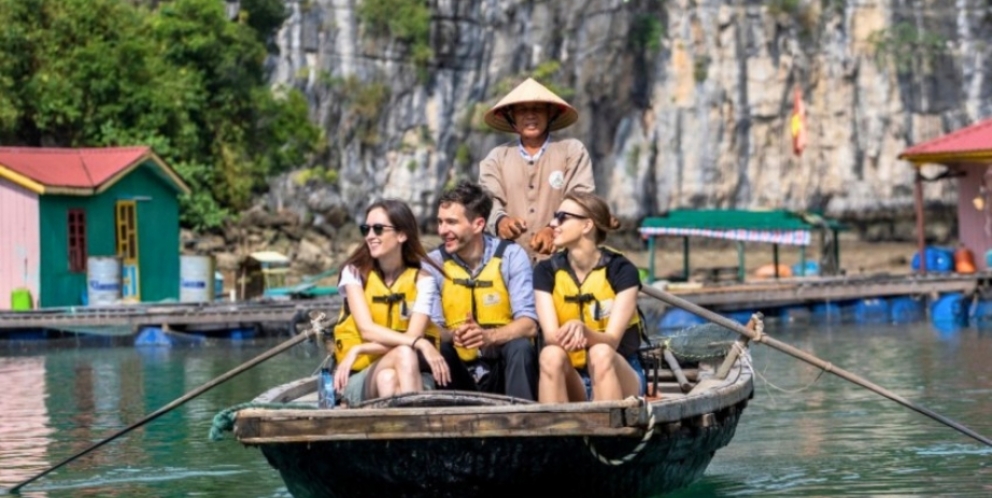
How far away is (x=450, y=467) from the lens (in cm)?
848

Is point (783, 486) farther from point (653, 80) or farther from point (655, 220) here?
point (653, 80)

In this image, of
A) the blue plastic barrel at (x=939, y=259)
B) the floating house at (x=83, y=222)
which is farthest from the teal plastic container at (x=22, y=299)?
the blue plastic barrel at (x=939, y=259)

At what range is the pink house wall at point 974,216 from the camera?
32.7 metres

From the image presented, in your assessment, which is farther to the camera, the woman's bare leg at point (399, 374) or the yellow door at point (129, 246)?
the yellow door at point (129, 246)

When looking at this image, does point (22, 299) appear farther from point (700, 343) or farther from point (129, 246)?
point (700, 343)

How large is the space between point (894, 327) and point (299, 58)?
25.4 meters

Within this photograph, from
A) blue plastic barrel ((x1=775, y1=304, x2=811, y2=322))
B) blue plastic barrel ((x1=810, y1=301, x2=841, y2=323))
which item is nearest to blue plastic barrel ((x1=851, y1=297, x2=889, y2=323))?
blue plastic barrel ((x1=810, y1=301, x2=841, y2=323))

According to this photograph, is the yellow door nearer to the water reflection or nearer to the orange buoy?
the water reflection

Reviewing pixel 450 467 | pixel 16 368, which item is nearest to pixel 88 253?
pixel 16 368

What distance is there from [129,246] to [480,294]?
2164 cm

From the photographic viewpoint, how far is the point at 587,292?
360 inches

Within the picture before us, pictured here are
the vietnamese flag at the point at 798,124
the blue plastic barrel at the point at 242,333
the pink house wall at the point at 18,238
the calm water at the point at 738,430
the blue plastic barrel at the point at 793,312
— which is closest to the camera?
the calm water at the point at 738,430

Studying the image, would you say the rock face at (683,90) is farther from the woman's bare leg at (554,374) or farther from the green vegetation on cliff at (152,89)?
the woman's bare leg at (554,374)

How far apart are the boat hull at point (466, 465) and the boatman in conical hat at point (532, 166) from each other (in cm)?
170
